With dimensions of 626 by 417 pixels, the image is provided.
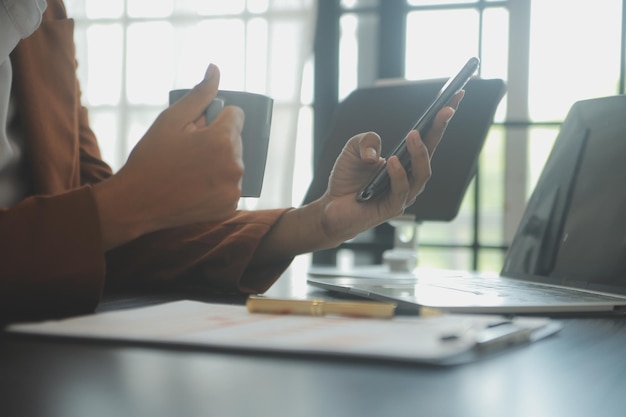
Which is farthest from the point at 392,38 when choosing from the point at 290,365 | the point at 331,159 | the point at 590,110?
the point at 290,365

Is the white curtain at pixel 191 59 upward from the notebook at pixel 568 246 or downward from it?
upward

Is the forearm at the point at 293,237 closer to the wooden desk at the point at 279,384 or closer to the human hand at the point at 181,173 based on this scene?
the human hand at the point at 181,173

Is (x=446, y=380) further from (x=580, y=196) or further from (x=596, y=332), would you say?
(x=580, y=196)

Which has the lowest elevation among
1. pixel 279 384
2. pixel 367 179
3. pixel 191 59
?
pixel 279 384

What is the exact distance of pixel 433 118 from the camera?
80 centimetres

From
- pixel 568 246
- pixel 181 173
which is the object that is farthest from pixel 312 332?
pixel 568 246

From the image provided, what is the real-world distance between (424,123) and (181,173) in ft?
1.06

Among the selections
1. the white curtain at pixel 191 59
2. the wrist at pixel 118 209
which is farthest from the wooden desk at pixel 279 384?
the white curtain at pixel 191 59

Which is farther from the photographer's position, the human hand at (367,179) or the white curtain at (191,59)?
the white curtain at (191,59)

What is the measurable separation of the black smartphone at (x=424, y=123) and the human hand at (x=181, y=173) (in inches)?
10.8

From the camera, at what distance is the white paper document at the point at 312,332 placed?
404 mm

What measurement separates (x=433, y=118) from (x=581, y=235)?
0.22 meters

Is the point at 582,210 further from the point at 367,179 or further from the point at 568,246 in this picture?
the point at 367,179

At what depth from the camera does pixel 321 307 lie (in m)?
0.52
